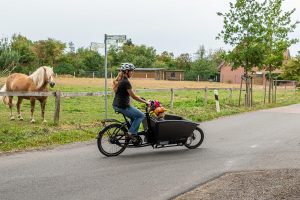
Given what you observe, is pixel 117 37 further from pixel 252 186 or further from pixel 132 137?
pixel 252 186

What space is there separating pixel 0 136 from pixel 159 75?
7980 centimetres

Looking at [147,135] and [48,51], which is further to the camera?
[48,51]

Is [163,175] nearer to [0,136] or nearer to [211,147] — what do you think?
[211,147]

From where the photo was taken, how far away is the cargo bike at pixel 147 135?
9695mm

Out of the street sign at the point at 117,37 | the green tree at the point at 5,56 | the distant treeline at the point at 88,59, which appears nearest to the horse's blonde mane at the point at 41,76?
the street sign at the point at 117,37

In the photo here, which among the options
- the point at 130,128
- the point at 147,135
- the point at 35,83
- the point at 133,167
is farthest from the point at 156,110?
the point at 35,83

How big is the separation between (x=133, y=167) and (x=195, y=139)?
9.22 ft

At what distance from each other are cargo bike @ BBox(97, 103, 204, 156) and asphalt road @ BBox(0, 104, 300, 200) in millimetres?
216

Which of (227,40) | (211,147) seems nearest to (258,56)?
(227,40)

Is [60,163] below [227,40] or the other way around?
below

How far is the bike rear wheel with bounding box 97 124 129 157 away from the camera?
960 cm

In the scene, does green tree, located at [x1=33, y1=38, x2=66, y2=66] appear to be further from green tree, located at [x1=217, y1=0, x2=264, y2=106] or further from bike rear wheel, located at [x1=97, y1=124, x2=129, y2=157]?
bike rear wheel, located at [x1=97, y1=124, x2=129, y2=157]

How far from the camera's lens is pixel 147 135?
10.0 m

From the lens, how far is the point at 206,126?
612 inches
